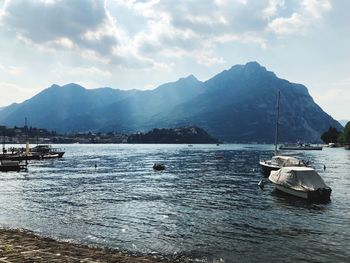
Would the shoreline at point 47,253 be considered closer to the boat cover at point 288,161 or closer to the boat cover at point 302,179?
the boat cover at point 302,179

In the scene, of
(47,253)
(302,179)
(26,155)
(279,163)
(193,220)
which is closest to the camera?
(47,253)

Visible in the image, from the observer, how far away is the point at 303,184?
2200 inches

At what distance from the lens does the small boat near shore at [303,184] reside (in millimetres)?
53438

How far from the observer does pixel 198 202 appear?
171 ft

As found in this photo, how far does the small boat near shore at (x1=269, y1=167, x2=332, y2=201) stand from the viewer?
175 ft

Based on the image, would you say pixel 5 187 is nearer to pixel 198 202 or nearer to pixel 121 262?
pixel 198 202

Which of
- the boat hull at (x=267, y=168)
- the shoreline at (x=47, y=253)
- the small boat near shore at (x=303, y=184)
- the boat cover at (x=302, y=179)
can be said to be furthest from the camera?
the boat hull at (x=267, y=168)

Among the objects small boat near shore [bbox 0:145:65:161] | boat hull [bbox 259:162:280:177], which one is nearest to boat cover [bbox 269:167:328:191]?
boat hull [bbox 259:162:280:177]

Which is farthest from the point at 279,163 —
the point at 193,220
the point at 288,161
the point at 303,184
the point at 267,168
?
the point at 193,220

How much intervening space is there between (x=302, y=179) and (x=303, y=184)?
3.65ft

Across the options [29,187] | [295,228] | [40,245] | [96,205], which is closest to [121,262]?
[40,245]

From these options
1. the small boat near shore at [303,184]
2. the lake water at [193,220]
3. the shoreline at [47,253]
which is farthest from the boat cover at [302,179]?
the shoreline at [47,253]

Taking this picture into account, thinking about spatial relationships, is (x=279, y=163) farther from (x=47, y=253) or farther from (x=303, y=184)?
(x=47, y=253)

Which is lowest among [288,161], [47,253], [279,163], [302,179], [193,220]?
[193,220]
